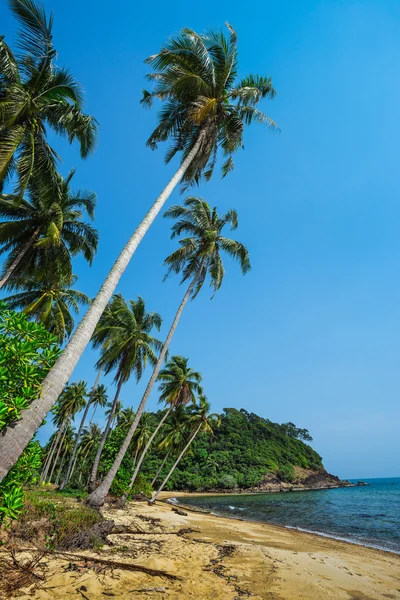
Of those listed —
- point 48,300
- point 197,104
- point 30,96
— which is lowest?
point 48,300

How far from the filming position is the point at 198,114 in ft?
31.2

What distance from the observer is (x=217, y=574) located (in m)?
5.92

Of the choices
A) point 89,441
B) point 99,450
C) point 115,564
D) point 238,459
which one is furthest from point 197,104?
point 238,459

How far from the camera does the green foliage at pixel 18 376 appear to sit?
13.3 feet

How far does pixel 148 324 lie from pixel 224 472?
43.2 m

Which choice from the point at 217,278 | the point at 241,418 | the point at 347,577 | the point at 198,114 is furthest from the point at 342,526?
the point at 241,418

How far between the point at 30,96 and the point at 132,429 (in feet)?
45.9

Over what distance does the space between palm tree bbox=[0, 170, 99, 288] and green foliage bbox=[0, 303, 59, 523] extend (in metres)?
8.99

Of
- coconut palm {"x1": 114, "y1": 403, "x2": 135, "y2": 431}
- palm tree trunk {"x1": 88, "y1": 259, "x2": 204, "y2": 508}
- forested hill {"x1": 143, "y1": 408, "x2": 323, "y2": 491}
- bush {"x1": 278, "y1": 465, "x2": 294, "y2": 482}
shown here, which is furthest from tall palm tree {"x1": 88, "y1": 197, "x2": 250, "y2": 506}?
bush {"x1": 278, "y1": 465, "x2": 294, "y2": 482}

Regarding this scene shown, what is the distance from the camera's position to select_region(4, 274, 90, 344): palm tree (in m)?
16.2

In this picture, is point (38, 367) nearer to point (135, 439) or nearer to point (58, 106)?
point (58, 106)

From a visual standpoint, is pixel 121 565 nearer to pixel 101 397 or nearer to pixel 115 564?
pixel 115 564

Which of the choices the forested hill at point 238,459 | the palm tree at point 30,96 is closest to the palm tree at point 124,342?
the palm tree at point 30,96

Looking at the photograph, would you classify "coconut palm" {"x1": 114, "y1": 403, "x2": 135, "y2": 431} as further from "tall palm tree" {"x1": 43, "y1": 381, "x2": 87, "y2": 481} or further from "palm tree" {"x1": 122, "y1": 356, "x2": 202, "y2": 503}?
"palm tree" {"x1": 122, "y1": 356, "x2": 202, "y2": 503}
